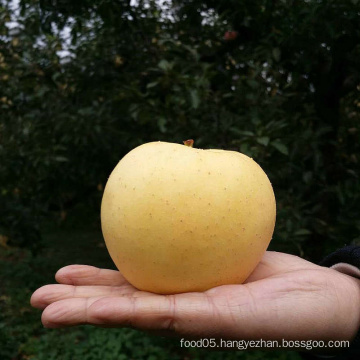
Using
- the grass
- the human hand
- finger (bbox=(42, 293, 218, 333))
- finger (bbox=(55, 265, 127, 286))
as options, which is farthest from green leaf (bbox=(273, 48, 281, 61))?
the grass

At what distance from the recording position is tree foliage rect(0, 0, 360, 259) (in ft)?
8.46

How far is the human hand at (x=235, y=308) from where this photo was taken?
1.29m

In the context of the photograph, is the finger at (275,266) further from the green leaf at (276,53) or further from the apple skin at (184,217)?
the green leaf at (276,53)

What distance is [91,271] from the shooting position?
1.67m

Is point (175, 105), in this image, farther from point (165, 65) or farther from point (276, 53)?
point (276, 53)

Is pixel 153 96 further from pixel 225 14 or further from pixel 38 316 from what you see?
pixel 38 316

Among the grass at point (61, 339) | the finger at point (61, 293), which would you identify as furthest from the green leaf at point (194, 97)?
→ the grass at point (61, 339)

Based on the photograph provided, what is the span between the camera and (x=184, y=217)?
1396 mm

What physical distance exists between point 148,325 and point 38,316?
311 cm

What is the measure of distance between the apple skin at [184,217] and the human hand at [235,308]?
9 cm

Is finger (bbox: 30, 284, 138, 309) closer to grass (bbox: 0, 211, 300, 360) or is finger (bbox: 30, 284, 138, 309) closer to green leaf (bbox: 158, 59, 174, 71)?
green leaf (bbox: 158, 59, 174, 71)

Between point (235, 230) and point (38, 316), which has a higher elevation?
point (235, 230)

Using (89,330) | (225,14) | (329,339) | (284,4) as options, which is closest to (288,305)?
(329,339)

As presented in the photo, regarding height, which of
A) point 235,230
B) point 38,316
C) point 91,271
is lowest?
point 38,316
